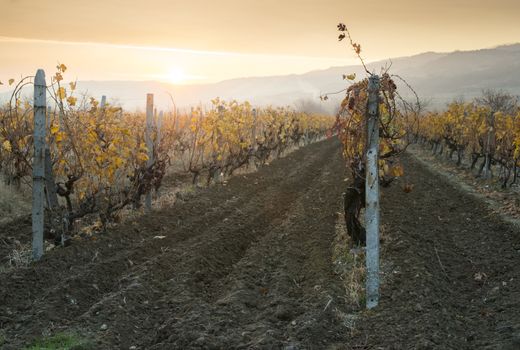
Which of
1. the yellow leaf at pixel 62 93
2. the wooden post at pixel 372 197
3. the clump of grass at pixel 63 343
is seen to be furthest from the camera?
the yellow leaf at pixel 62 93

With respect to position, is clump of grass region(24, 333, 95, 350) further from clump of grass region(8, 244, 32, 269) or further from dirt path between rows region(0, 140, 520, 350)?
clump of grass region(8, 244, 32, 269)

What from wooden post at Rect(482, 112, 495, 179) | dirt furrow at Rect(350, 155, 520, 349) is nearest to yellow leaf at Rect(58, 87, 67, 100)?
dirt furrow at Rect(350, 155, 520, 349)

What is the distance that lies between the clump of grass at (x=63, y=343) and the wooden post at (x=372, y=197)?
2.74 meters

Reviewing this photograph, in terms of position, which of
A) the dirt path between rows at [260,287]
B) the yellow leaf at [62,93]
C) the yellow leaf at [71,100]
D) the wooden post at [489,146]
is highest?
the yellow leaf at [62,93]

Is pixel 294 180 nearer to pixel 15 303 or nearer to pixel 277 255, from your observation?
pixel 277 255

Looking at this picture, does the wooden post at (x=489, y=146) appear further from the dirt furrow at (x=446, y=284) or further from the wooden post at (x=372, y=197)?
the wooden post at (x=372, y=197)

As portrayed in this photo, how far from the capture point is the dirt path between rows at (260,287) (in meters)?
4.27

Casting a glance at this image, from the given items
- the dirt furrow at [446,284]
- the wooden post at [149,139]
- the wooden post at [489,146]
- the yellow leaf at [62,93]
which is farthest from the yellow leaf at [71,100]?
the wooden post at [489,146]

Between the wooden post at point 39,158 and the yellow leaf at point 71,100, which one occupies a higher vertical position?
the yellow leaf at point 71,100

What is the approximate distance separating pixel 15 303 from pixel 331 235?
14.9ft

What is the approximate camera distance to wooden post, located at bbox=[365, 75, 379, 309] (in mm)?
4996

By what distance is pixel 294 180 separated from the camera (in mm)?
13156

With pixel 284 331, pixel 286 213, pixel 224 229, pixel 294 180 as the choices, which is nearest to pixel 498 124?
pixel 294 180

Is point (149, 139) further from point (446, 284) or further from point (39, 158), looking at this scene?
point (446, 284)
